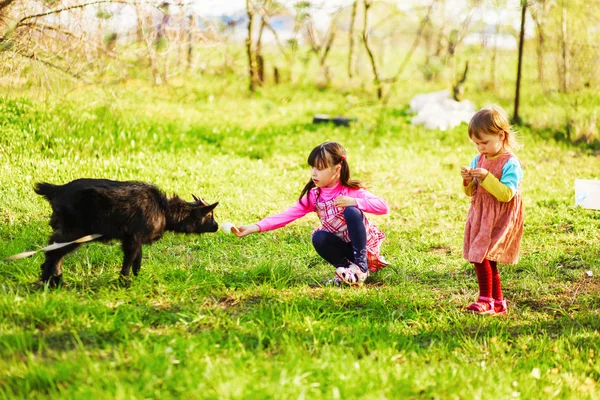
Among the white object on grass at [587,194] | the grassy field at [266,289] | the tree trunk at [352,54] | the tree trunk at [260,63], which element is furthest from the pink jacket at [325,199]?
the tree trunk at [352,54]

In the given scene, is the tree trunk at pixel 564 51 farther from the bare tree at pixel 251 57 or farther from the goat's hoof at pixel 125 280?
the goat's hoof at pixel 125 280

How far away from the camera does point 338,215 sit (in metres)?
5.17

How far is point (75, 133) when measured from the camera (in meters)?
8.14

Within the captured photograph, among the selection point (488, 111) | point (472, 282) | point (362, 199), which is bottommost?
point (472, 282)

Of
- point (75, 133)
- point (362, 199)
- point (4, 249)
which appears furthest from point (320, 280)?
point (75, 133)

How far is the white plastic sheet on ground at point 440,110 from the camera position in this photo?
441 inches

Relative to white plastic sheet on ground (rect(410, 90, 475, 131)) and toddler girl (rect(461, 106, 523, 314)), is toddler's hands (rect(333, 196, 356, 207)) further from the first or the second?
white plastic sheet on ground (rect(410, 90, 475, 131))

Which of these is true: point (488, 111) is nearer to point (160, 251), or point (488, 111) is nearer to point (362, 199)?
point (362, 199)

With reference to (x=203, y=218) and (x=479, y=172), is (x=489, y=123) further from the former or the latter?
(x=203, y=218)

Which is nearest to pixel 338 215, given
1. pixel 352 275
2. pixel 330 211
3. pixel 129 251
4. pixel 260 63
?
pixel 330 211

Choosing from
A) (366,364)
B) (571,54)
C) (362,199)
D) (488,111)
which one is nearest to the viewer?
(366,364)

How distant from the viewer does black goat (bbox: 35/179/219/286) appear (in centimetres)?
435

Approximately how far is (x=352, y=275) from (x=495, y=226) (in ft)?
3.68

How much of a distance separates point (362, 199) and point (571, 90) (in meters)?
8.69
